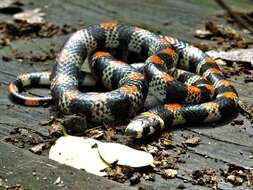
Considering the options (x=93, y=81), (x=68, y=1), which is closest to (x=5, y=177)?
(x=93, y=81)

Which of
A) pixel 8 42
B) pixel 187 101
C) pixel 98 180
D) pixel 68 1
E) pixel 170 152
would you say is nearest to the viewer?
pixel 98 180

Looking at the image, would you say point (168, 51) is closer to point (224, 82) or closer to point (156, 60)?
point (156, 60)

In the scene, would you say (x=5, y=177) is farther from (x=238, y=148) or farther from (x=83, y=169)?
(x=238, y=148)

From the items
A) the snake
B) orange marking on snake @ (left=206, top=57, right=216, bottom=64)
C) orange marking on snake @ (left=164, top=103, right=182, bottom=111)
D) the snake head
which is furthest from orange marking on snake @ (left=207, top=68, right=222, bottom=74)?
the snake head

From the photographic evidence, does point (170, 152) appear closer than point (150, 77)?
Yes

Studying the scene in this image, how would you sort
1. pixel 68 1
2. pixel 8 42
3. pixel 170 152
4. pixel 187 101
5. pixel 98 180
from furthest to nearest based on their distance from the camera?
pixel 68 1, pixel 8 42, pixel 187 101, pixel 170 152, pixel 98 180

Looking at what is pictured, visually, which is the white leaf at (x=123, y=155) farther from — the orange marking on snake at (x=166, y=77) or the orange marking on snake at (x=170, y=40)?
the orange marking on snake at (x=170, y=40)

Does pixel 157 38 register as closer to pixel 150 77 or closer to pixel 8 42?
pixel 150 77

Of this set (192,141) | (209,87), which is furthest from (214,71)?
(192,141)
